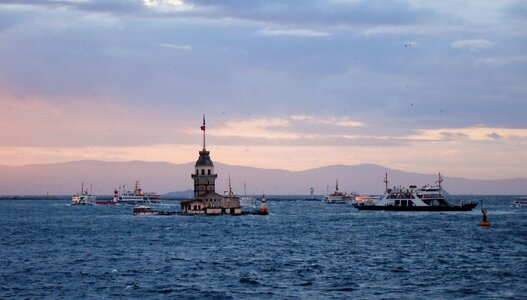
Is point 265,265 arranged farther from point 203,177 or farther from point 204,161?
point 204,161

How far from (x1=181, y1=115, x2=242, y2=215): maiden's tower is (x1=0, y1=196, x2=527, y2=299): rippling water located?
6036cm

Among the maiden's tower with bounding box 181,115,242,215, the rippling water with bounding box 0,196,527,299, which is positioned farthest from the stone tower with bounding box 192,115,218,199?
the rippling water with bounding box 0,196,527,299

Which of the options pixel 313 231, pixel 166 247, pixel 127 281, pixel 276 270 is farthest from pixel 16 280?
pixel 313 231

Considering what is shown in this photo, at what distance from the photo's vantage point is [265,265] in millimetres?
70438

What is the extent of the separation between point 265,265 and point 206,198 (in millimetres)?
106614

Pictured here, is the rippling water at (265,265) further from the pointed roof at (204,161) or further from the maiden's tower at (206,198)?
the pointed roof at (204,161)

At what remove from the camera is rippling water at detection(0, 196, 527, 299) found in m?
54.5

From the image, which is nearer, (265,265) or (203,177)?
(265,265)

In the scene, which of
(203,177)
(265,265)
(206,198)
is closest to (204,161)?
(203,177)

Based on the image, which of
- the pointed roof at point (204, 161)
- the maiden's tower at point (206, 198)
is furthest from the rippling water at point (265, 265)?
the pointed roof at point (204, 161)

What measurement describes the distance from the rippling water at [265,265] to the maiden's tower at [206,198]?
60360mm

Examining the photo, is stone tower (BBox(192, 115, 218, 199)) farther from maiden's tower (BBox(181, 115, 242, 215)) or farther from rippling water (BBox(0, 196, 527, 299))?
rippling water (BBox(0, 196, 527, 299))

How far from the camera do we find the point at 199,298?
51781mm

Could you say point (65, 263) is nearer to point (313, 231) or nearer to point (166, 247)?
point (166, 247)
